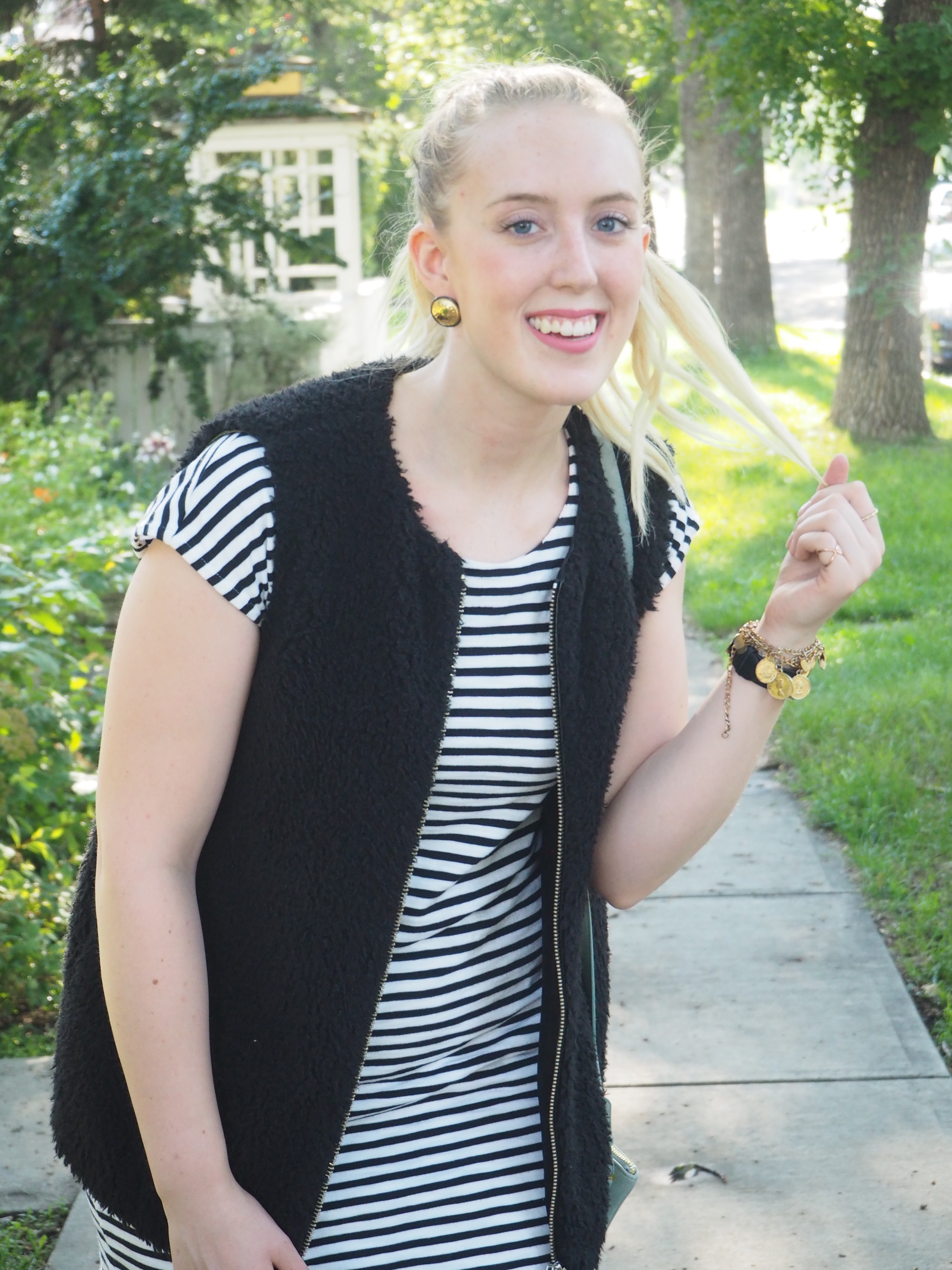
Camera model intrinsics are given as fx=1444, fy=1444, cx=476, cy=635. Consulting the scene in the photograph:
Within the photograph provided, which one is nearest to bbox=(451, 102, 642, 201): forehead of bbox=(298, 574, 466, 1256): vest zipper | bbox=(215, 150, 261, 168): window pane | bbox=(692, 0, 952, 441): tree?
bbox=(298, 574, 466, 1256): vest zipper

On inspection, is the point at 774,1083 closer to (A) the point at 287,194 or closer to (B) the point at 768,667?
(B) the point at 768,667

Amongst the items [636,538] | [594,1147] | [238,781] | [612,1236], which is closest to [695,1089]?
[612,1236]

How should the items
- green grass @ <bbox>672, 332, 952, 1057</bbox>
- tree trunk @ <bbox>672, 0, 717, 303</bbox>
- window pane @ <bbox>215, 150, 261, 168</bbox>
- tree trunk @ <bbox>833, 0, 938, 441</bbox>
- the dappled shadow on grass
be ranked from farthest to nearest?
tree trunk @ <bbox>672, 0, 717, 303</bbox> → the dappled shadow on grass → window pane @ <bbox>215, 150, 261, 168</bbox> → tree trunk @ <bbox>833, 0, 938, 441</bbox> → green grass @ <bbox>672, 332, 952, 1057</bbox>

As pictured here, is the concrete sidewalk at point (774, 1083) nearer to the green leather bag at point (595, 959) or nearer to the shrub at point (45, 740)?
the green leather bag at point (595, 959)

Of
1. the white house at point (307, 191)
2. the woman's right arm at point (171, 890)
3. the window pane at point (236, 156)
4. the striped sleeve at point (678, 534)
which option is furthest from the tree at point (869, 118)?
the woman's right arm at point (171, 890)

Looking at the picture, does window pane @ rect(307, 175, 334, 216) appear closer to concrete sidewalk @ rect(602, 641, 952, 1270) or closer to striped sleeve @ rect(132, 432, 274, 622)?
concrete sidewalk @ rect(602, 641, 952, 1270)

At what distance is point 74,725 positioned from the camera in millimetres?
4234

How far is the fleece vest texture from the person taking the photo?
1688 millimetres

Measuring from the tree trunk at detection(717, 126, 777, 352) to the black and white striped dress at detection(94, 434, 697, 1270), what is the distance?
15.1 m

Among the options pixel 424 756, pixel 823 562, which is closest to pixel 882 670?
pixel 823 562

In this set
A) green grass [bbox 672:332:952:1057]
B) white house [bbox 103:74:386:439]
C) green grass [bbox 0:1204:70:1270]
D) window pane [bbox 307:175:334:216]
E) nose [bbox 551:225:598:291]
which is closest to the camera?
nose [bbox 551:225:598:291]

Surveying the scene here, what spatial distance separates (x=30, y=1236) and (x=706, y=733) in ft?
5.93

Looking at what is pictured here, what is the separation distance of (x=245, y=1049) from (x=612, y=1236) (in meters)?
1.44

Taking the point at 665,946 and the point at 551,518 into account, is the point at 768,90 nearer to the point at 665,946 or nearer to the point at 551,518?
the point at 665,946
